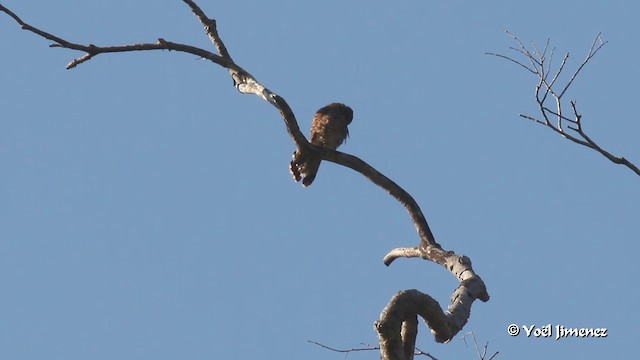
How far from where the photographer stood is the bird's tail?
5449mm

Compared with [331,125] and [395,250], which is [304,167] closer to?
[395,250]

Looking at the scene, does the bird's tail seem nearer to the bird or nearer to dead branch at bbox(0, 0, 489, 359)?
dead branch at bbox(0, 0, 489, 359)

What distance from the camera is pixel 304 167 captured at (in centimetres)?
599

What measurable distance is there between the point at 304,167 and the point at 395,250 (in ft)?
4.15

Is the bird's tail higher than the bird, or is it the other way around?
the bird

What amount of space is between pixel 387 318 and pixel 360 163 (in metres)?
1.47

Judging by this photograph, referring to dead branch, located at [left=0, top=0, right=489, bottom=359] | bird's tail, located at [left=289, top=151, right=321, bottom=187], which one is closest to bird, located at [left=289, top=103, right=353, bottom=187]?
bird's tail, located at [left=289, top=151, right=321, bottom=187]

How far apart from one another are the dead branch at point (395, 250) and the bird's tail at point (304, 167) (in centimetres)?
12

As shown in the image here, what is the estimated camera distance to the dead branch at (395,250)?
3600 mm

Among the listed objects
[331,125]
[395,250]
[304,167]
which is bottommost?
[395,250]

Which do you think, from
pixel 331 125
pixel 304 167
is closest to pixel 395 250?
pixel 304 167

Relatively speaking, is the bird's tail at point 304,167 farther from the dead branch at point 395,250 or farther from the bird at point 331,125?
the bird at point 331,125

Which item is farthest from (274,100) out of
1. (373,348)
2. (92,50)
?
(373,348)

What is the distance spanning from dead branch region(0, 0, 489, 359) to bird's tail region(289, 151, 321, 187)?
118mm
